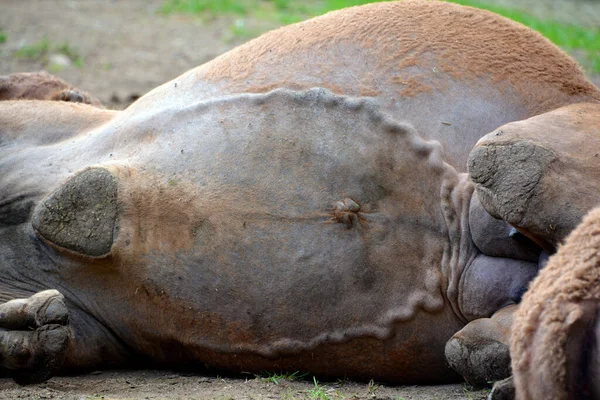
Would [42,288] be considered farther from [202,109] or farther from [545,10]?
[545,10]

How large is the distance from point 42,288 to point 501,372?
5.55 feet

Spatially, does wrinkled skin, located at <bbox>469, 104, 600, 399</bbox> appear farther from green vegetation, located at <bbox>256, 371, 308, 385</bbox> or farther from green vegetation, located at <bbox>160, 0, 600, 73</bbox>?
green vegetation, located at <bbox>160, 0, 600, 73</bbox>

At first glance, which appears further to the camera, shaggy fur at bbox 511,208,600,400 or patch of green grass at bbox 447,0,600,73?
patch of green grass at bbox 447,0,600,73

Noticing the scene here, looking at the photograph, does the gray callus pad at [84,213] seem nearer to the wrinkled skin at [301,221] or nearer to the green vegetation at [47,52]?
the wrinkled skin at [301,221]

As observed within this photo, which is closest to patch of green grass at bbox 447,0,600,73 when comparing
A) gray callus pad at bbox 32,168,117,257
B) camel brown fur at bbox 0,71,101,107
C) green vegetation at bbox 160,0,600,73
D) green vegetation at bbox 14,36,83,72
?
green vegetation at bbox 160,0,600,73

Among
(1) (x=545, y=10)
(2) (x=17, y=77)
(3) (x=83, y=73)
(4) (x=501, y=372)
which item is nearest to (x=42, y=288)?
(2) (x=17, y=77)

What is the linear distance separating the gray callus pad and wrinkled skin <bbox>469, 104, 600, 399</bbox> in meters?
1.25

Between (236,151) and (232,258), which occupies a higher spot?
(236,151)

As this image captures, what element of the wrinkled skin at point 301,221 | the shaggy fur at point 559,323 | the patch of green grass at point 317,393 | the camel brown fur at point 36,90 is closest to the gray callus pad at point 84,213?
the wrinkled skin at point 301,221

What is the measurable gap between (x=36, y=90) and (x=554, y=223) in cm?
260

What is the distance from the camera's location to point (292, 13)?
1062 centimetres

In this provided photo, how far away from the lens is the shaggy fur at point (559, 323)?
1914mm

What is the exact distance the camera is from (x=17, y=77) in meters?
4.04

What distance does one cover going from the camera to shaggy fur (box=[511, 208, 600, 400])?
1.91 metres
